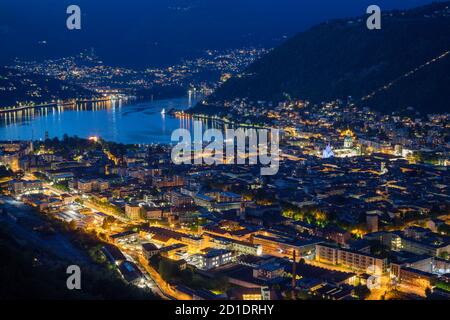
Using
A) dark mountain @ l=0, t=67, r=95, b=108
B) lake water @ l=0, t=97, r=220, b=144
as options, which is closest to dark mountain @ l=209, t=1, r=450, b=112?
lake water @ l=0, t=97, r=220, b=144

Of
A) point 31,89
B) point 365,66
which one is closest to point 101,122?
point 365,66

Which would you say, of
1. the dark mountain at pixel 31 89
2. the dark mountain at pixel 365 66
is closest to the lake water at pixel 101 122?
the dark mountain at pixel 31 89

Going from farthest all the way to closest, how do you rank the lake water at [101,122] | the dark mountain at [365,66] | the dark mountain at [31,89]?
the dark mountain at [31,89] → the dark mountain at [365,66] → the lake water at [101,122]

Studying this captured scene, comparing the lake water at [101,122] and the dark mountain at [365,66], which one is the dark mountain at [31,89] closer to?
the lake water at [101,122]

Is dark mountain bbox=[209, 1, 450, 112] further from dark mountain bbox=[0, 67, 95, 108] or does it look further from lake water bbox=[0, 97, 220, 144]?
dark mountain bbox=[0, 67, 95, 108]

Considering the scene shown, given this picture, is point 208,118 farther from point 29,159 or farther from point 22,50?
point 22,50

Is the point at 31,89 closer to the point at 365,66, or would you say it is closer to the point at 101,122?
the point at 101,122
